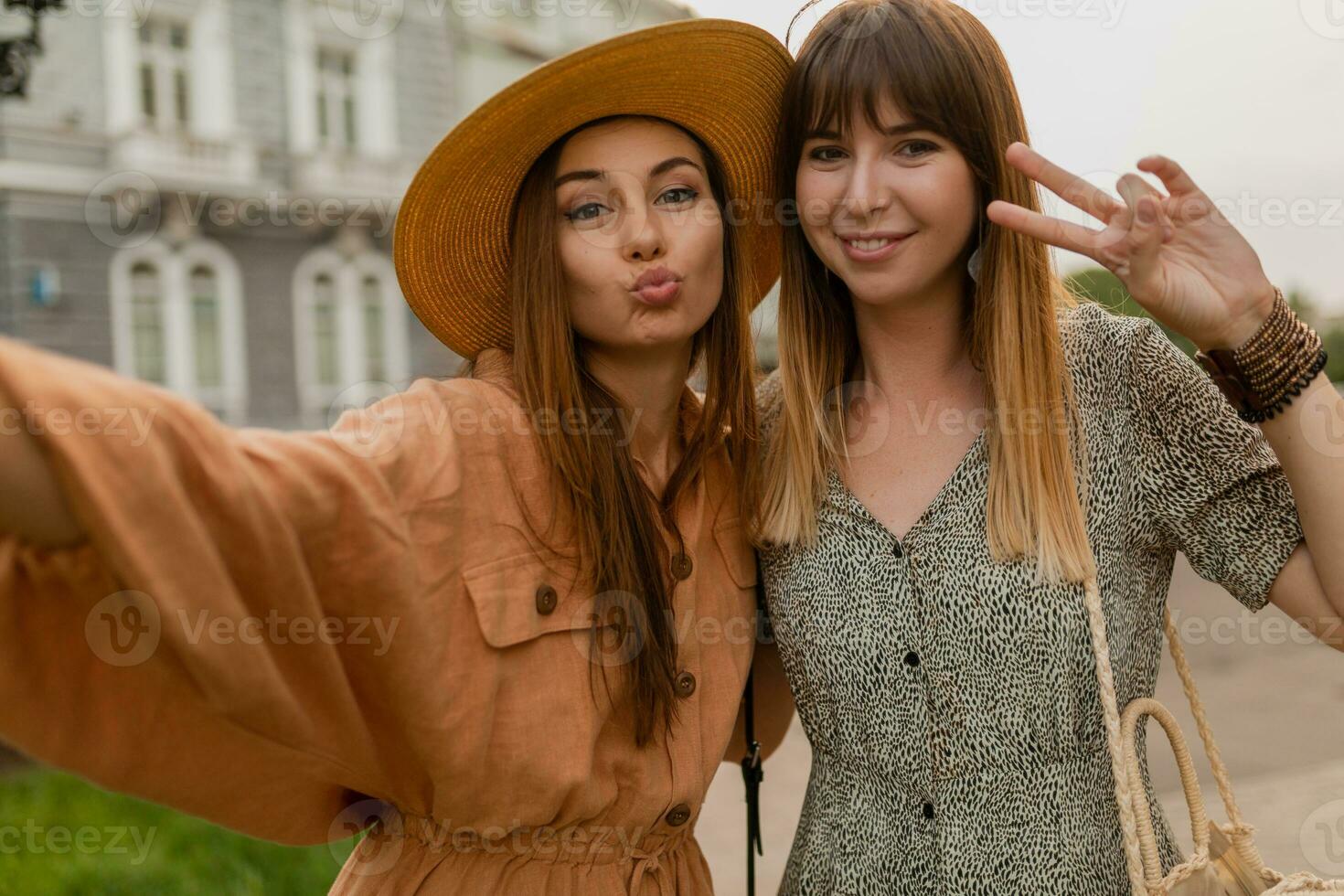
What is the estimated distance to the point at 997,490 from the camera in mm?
1801

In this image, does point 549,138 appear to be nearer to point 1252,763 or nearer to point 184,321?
point 1252,763

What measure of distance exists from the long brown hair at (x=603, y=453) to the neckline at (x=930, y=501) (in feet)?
0.62

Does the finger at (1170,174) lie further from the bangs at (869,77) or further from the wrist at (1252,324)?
the bangs at (869,77)

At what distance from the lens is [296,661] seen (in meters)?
1.37

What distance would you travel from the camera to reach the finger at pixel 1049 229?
1.61 m

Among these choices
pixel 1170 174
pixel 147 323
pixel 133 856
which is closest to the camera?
pixel 1170 174

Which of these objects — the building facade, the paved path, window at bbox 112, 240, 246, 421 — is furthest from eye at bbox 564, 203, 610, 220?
window at bbox 112, 240, 246, 421

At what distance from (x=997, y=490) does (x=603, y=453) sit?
632 millimetres

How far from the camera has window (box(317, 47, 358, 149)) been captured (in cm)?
1288

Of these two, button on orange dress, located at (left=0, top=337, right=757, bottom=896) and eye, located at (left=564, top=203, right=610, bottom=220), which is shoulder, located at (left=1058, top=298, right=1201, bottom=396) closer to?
button on orange dress, located at (left=0, top=337, right=757, bottom=896)

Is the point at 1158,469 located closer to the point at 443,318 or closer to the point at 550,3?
the point at 443,318

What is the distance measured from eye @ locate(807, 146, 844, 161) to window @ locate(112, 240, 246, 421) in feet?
35.4

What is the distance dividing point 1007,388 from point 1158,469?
10.4 inches

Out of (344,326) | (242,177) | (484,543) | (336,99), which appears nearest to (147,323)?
(242,177)
